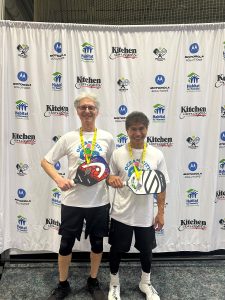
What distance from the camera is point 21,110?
254cm

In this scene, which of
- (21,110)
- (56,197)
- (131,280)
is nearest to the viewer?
(131,280)

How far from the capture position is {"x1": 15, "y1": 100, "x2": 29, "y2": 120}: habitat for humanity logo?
2531mm

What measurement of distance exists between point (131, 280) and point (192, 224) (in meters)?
0.77

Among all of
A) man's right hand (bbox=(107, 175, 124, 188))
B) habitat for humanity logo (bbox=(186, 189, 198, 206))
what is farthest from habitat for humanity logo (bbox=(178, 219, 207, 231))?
man's right hand (bbox=(107, 175, 124, 188))

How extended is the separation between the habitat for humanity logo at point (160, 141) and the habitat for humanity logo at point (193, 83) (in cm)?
47

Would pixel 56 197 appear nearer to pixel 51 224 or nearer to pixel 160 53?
pixel 51 224

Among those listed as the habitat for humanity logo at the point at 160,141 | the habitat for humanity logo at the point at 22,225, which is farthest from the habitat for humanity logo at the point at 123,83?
the habitat for humanity logo at the point at 22,225

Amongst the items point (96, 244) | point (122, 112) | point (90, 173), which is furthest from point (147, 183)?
point (122, 112)

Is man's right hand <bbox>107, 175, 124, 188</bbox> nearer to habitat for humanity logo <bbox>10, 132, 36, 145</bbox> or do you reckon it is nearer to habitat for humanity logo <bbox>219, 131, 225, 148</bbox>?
habitat for humanity logo <bbox>10, 132, 36, 145</bbox>

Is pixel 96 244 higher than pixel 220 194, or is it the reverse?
pixel 220 194

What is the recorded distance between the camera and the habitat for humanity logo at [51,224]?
2676 millimetres

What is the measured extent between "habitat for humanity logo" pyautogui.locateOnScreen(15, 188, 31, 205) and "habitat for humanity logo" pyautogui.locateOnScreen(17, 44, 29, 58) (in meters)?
1.18

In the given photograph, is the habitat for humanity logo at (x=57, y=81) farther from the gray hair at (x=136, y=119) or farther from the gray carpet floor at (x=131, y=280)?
the gray carpet floor at (x=131, y=280)

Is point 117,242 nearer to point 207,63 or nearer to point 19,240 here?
Result: point 19,240
